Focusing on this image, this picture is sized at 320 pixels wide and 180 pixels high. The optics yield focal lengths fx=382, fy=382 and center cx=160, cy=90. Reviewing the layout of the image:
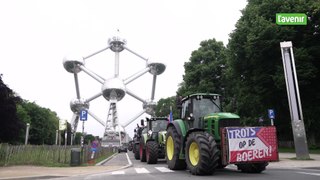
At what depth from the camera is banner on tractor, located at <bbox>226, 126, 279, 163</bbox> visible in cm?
1387

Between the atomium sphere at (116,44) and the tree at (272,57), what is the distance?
203 feet

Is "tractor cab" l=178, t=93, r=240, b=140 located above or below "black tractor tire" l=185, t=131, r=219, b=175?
above

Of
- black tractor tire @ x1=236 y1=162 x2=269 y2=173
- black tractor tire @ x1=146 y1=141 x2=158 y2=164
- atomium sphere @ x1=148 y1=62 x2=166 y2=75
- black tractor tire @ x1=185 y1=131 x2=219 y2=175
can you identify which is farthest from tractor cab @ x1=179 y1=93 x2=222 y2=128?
atomium sphere @ x1=148 y1=62 x2=166 y2=75

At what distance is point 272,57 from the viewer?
32625 millimetres

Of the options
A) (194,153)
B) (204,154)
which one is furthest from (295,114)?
(204,154)

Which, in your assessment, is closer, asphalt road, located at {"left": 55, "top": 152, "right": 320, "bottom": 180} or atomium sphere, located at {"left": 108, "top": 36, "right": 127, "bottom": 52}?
asphalt road, located at {"left": 55, "top": 152, "right": 320, "bottom": 180}

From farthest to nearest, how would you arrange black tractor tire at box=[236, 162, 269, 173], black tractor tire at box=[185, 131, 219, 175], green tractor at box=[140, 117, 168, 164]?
1. green tractor at box=[140, 117, 168, 164]
2. black tractor tire at box=[236, 162, 269, 173]
3. black tractor tire at box=[185, 131, 219, 175]

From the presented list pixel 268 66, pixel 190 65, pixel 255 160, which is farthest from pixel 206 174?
pixel 190 65

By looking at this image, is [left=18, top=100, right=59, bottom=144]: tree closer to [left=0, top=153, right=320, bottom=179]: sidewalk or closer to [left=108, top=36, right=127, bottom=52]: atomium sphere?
[left=108, top=36, right=127, bottom=52]: atomium sphere

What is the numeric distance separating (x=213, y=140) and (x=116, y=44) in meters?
85.7

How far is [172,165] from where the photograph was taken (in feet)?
56.4

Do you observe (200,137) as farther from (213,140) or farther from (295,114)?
(295,114)

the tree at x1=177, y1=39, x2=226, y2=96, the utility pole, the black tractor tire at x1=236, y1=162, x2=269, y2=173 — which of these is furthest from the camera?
the tree at x1=177, y1=39, x2=226, y2=96

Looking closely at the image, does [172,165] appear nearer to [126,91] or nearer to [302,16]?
[302,16]
